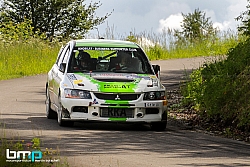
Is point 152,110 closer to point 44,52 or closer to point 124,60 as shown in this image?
point 124,60

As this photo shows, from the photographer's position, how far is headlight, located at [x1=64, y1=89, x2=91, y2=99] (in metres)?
14.2

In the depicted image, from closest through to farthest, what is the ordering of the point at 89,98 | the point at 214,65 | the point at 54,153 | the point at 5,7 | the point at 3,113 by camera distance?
the point at 54,153 → the point at 89,98 → the point at 3,113 → the point at 214,65 → the point at 5,7

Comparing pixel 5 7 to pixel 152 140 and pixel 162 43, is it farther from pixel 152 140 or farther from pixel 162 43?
pixel 152 140

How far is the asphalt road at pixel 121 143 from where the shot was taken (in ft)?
35.3

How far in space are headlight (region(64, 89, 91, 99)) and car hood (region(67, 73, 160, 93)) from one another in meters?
0.07

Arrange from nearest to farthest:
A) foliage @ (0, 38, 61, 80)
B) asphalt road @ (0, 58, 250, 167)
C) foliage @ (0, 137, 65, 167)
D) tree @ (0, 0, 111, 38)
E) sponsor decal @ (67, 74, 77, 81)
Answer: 1. foliage @ (0, 137, 65, 167)
2. asphalt road @ (0, 58, 250, 167)
3. sponsor decal @ (67, 74, 77, 81)
4. foliage @ (0, 38, 61, 80)
5. tree @ (0, 0, 111, 38)

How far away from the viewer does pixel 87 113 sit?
1423cm

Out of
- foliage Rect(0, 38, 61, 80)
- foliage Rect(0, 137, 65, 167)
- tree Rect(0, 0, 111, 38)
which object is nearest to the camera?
foliage Rect(0, 137, 65, 167)

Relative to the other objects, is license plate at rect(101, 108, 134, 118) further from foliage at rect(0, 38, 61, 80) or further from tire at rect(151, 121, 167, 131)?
foliage at rect(0, 38, 61, 80)

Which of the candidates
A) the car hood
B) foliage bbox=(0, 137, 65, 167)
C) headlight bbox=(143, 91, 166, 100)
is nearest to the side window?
the car hood

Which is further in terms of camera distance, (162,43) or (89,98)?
(162,43)

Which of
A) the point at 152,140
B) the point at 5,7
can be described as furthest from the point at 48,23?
the point at 152,140

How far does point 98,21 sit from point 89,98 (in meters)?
47.1

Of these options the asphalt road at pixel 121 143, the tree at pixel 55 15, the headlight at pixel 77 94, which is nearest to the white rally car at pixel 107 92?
the headlight at pixel 77 94
